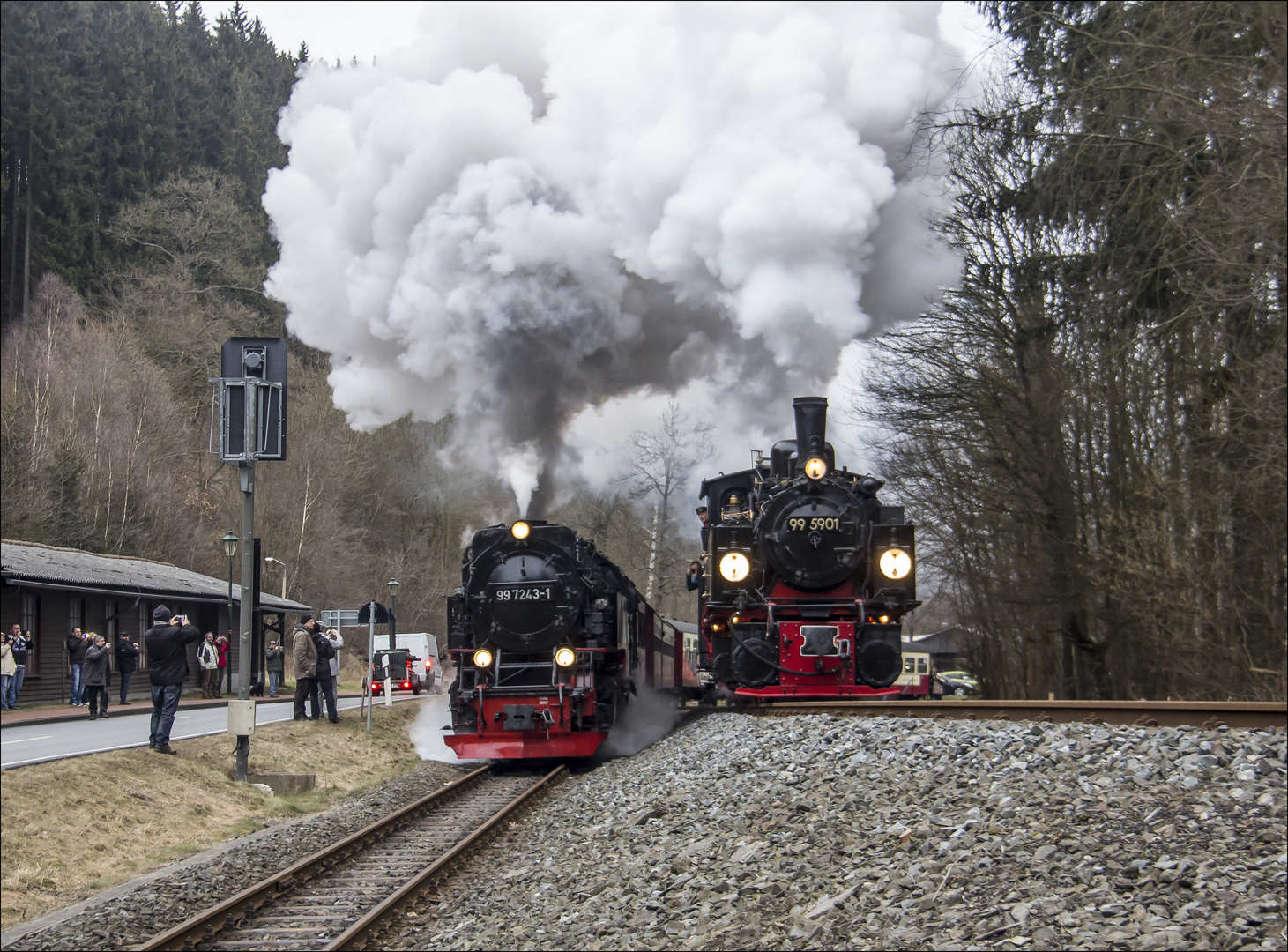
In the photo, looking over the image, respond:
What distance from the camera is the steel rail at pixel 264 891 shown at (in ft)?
20.8

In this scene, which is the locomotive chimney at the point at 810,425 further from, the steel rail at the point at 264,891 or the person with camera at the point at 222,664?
the person with camera at the point at 222,664

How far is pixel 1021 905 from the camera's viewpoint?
4836 millimetres

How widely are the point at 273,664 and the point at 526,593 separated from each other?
54.3 feet

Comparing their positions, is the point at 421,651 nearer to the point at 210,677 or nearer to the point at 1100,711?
the point at 210,677

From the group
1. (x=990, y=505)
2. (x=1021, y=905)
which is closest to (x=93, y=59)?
(x=990, y=505)

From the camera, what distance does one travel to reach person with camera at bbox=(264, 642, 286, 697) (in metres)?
28.3

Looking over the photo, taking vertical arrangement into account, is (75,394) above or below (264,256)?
below

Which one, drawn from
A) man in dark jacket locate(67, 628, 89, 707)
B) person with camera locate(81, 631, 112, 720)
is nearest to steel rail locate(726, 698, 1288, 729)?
person with camera locate(81, 631, 112, 720)

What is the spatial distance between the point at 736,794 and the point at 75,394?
3136 cm

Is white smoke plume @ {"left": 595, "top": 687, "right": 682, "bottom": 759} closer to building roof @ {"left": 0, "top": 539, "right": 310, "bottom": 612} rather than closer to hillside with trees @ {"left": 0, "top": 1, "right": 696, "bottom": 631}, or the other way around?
building roof @ {"left": 0, "top": 539, "right": 310, "bottom": 612}

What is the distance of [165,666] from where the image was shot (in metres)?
12.5

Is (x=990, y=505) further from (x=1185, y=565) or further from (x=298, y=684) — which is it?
(x=298, y=684)

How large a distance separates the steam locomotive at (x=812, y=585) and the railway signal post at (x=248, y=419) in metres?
5.01

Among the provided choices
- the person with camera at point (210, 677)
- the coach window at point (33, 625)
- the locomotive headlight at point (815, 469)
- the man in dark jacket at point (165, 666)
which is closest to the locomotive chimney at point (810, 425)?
the locomotive headlight at point (815, 469)
